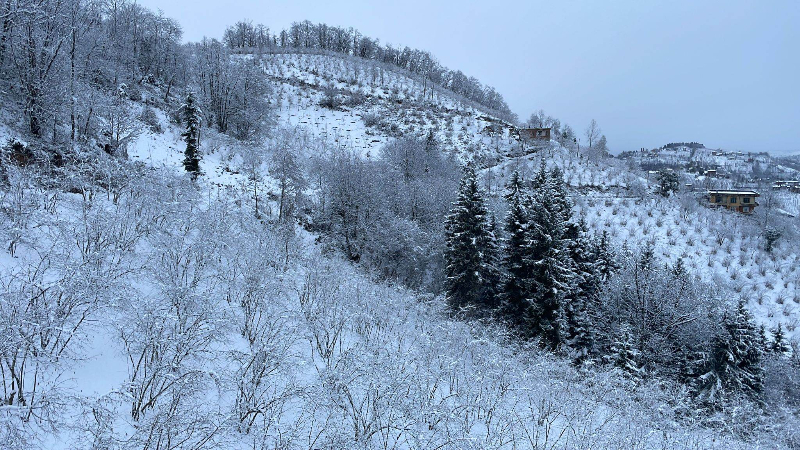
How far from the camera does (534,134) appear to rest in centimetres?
5197

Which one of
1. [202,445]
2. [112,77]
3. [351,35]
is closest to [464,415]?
[202,445]

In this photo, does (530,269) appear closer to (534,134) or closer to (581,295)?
(581,295)

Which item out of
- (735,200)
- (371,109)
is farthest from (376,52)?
(735,200)

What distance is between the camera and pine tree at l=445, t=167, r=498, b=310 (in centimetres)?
1881

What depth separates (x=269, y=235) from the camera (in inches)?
599

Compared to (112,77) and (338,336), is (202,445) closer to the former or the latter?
(338,336)

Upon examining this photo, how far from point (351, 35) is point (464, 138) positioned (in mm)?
55294

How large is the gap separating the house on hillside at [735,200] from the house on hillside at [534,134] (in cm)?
1981

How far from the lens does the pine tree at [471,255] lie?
18.8 m

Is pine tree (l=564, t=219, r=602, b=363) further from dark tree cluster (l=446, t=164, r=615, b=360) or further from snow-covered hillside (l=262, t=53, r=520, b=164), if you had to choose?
snow-covered hillside (l=262, t=53, r=520, b=164)

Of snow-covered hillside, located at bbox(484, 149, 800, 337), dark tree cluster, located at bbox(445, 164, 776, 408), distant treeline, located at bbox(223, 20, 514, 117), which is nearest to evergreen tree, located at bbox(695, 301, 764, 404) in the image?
dark tree cluster, located at bbox(445, 164, 776, 408)

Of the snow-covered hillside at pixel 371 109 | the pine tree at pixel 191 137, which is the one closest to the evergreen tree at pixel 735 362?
the pine tree at pixel 191 137

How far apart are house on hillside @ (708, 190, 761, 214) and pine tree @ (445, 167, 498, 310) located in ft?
110

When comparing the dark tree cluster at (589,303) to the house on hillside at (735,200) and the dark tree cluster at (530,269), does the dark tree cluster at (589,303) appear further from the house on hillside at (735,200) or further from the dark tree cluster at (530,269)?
the house on hillside at (735,200)
